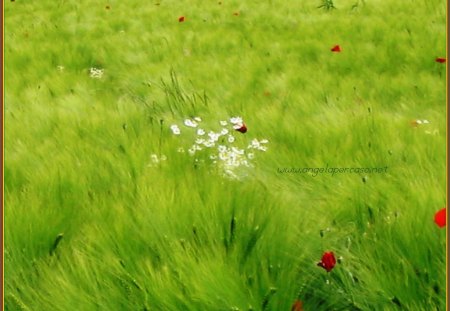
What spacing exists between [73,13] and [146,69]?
3.01 metres

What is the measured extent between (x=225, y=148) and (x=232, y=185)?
1.26ft

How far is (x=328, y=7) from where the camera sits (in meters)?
5.01

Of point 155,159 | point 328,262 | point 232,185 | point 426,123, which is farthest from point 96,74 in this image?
point 328,262

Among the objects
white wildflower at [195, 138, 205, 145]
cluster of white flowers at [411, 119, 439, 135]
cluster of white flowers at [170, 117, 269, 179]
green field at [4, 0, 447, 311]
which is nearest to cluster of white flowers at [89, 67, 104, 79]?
green field at [4, 0, 447, 311]

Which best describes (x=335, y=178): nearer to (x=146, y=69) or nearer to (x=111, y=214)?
(x=111, y=214)

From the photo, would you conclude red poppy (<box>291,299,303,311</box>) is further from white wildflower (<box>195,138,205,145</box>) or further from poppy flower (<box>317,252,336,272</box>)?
white wildflower (<box>195,138,205,145</box>)

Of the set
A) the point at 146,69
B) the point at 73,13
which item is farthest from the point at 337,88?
the point at 73,13

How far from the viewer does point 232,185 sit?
4.26 ft

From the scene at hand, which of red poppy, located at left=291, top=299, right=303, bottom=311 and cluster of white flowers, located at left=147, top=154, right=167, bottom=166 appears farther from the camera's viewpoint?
cluster of white flowers, located at left=147, top=154, right=167, bottom=166

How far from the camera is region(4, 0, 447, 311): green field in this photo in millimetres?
1014

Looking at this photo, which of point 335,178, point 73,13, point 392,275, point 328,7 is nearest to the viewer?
point 392,275

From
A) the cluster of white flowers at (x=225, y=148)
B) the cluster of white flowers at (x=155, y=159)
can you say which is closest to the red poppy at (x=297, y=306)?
the cluster of white flowers at (x=225, y=148)

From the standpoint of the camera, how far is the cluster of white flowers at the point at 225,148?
1.55m

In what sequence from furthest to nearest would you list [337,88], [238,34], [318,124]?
[238,34], [337,88], [318,124]
